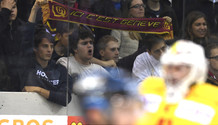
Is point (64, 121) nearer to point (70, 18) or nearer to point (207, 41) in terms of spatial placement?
point (70, 18)

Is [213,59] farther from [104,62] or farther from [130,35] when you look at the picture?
[104,62]

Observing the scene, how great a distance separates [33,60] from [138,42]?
1216mm

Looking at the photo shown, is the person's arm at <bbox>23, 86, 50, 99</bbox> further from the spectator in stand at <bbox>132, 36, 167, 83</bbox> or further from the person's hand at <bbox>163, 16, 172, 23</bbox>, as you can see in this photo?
the person's hand at <bbox>163, 16, 172, 23</bbox>

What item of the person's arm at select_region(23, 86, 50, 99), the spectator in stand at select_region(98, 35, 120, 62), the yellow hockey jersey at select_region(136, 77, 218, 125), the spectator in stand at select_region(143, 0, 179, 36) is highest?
the spectator in stand at select_region(143, 0, 179, 36)

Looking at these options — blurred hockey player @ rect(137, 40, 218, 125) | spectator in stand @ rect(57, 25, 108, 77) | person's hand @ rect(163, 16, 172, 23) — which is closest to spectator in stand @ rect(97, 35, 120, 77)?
spectator in stand @ rect(57, 25, 108, 77)

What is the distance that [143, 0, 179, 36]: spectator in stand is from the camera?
7.20m

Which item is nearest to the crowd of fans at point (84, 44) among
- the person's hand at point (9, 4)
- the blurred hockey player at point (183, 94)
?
the person's hand at point (9, 4)

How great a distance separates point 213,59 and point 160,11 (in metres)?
0.85

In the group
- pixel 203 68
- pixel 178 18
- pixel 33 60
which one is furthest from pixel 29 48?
pixel 203 68

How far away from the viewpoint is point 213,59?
744 centimetres

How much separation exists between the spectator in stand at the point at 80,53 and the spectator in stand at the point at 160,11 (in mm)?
737

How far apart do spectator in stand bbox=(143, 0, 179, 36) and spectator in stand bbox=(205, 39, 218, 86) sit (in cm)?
46

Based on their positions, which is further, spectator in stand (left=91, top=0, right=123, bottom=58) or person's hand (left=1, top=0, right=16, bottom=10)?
spectator in stand (left=91, top=0, right=123, bottom=58)

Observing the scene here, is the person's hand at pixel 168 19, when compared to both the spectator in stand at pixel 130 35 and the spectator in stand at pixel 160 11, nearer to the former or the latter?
the spectator in stand at pixel 160 11
